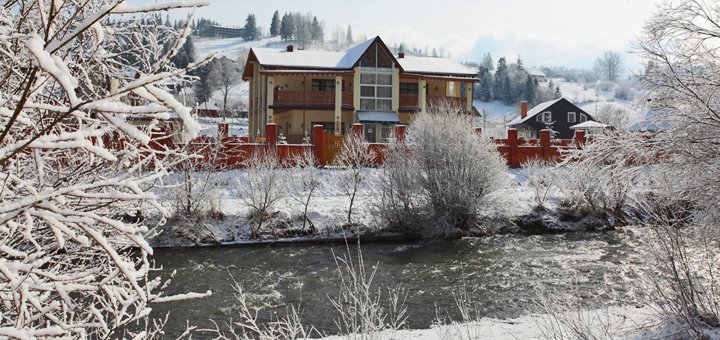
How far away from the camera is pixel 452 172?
902 inches

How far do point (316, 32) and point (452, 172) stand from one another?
155m

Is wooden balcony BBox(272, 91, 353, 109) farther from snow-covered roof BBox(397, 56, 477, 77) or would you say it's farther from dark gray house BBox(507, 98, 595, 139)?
dark gray house BBox(507, 98, 595, 139)

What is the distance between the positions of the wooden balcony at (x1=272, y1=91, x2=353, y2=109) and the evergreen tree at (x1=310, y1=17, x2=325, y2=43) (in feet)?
445

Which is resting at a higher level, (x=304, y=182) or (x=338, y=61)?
(x=338, y=61)

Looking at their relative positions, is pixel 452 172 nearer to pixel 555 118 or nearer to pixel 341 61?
pixel 341 61

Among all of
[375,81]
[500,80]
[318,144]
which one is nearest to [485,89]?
[500,80]

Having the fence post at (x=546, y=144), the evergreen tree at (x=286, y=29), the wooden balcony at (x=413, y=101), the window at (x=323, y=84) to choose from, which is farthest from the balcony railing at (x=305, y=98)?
the evergreen tree at (x=286, y=29)

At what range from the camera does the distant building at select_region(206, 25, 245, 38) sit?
16575cm

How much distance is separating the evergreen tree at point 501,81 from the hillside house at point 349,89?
233 feet

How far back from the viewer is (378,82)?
38719 mm

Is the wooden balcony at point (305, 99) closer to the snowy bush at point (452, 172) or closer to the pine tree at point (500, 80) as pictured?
the snowy bush at point (452, 172)

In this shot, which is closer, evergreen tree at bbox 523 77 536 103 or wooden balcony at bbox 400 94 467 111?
wooden balcony at bbox 400 94 467 111

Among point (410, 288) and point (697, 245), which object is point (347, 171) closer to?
point (410, 288)

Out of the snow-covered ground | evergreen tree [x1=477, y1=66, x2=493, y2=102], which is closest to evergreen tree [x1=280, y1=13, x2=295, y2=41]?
evergreen tree [x1=477, y1=66, x2=493, y2=102]
